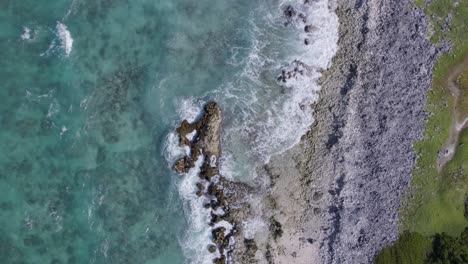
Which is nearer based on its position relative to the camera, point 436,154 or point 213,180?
point 436,154

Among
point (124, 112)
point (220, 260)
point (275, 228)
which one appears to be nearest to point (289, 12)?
point (124, 112)

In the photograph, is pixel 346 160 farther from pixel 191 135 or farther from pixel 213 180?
pixel 191 135

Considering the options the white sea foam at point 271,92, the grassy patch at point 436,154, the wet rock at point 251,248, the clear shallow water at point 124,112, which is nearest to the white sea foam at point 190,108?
the clear shallow water at point 124,112

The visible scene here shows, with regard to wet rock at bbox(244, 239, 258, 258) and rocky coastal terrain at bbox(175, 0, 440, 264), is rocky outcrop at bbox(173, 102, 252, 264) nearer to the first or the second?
rocky coastal terrain at bbox(175, 0, 440, 264)

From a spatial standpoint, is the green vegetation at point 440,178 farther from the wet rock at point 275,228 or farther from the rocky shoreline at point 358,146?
the wet rock at point 275,228

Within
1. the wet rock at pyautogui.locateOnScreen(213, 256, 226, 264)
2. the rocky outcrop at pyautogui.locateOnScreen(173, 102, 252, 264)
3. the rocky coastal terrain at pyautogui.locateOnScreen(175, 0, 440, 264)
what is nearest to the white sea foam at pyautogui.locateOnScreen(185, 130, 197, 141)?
the rocky outcrop at pyautogui.locateOnScreen(173, 102, 252, 264)

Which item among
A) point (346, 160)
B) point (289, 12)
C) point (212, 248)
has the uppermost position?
point (289, 12)

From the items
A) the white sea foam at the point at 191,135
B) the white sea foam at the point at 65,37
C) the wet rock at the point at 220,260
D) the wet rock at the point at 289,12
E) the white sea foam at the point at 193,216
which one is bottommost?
the wet rock at the point at 220,260
